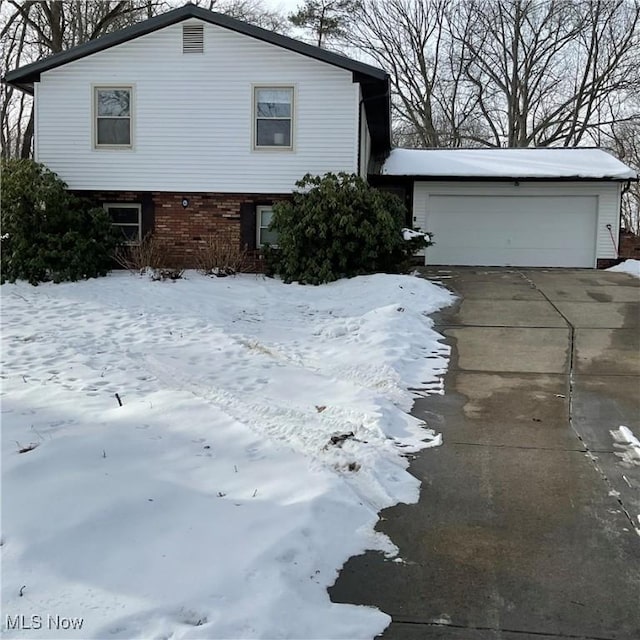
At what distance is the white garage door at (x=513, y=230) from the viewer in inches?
701

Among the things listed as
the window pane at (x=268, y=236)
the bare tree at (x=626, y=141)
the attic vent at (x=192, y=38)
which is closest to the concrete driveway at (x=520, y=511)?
the window pane at (x=268, y=236)

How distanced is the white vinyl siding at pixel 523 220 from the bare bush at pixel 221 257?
5253 millimetres

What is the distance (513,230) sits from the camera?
59.1 ft

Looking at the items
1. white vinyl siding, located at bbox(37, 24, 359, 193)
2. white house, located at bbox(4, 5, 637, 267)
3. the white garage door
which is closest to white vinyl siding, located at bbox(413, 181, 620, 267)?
the white garage door

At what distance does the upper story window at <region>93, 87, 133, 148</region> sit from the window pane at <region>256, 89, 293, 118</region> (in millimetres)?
2946

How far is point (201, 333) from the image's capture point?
8.98 m

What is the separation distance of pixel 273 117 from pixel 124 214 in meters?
4.08

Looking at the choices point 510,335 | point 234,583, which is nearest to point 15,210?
point 510,335

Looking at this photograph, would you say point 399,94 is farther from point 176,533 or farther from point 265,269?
point 176,533

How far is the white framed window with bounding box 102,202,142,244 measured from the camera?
15.6 m

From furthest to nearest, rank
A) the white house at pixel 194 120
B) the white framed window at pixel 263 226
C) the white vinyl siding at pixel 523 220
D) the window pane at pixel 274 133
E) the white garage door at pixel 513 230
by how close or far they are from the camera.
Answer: the white garage door at pixel 513 230 → the white vinyl siding at pixel 523 220 → the white framed window at pixel 263 226 → the window pane at pixel 274 133 → the white house at pixel 194 120

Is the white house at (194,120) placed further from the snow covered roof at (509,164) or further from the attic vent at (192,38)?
the snow covered roof at (509,164)

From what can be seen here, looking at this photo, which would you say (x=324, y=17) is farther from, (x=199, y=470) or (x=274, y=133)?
(x=199, y=470)

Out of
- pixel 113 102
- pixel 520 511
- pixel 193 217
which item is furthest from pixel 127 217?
pixel 520 511
